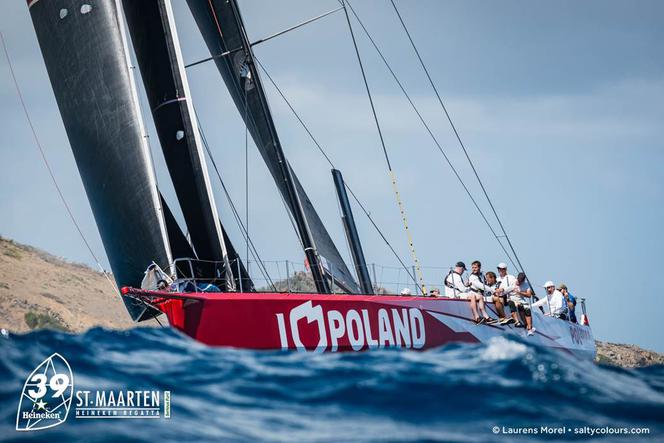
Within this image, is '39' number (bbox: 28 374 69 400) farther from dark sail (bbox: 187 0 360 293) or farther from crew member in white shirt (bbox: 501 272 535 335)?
crew member in white shirt (bbox: 501 272 535 335)

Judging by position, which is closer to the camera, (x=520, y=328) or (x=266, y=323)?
(x=266, y=323)

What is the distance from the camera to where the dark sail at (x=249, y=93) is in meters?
13.0

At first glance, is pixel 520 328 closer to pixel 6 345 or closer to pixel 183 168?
pixel 183 168

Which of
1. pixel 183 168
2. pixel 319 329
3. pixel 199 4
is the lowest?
pixel 319 329

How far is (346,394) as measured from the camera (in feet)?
23.9

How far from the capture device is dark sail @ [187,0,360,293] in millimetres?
12983

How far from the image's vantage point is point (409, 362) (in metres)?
8.81

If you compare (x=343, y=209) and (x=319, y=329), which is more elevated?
(x=343, y=209)

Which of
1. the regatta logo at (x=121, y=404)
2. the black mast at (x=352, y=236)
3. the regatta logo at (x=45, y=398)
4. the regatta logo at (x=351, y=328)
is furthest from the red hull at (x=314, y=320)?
the regatta logo at (x=121, y=404)

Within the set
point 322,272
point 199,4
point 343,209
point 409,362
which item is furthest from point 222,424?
point 199,4

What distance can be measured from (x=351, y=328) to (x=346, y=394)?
11.4ft

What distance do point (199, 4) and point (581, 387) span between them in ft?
27.8

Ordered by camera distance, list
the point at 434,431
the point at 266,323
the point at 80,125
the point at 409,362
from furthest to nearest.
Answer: the point at 80,125 → the point at 266,323 → the point at 409,362 → the point at 434,431

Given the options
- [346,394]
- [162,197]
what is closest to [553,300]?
[162,197]
